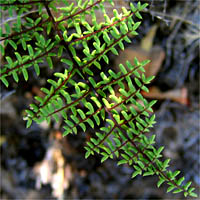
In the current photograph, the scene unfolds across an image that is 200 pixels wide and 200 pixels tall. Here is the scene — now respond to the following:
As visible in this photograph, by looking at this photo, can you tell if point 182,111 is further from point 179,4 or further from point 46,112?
point 46,112

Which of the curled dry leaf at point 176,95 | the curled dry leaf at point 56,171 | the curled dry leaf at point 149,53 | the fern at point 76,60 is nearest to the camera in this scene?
the fern at point 76,60

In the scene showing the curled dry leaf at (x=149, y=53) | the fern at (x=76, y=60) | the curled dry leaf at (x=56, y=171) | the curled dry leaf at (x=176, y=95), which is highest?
the fern at (x=76, y=60)

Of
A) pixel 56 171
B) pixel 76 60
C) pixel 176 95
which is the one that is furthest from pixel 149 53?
pixel 56 171

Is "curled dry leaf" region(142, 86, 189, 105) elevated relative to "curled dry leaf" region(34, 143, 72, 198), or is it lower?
elevated

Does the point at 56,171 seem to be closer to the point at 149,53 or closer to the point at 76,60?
the point at 149,53

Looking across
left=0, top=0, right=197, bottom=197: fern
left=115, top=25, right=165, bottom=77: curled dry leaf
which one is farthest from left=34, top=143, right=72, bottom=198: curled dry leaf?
left=0, top=0, right=197, bottom=197: fern

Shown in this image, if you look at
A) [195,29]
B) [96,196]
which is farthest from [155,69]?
[96,196]

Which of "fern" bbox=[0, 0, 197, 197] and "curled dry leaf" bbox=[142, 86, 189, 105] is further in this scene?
"curled dry leaf" bbox=[142, 86, 189, 105]

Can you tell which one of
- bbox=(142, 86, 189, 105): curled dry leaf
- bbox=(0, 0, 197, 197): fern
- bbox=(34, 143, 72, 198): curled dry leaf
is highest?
bbox=(0, 0, 197, 197): fern

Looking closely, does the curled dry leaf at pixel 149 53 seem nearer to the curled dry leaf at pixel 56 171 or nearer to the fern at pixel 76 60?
the fern at pixel 76 60

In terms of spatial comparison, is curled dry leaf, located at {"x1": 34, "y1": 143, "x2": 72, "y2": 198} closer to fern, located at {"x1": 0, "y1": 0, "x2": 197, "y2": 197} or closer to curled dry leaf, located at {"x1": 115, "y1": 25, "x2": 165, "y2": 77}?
curled dry leaf, located at {"x1": 115, "y1": 25, "x2": 165, "y2": 77}

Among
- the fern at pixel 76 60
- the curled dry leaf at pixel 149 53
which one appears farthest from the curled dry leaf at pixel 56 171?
the fern at pixel 76 60
